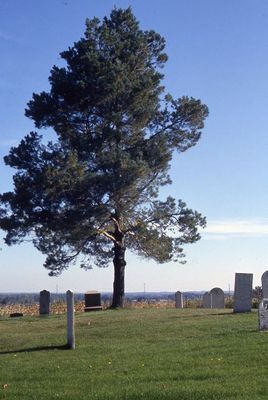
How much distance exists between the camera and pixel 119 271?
3155cm

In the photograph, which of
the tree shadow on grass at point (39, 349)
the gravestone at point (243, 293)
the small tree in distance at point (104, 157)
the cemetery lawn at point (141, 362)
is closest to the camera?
the cemetery lawn at point (141, 362)

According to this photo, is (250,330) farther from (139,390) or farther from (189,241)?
(189,241)

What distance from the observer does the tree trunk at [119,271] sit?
31.5 m

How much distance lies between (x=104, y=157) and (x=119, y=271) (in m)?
5.50

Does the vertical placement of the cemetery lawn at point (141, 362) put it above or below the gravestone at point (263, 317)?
below

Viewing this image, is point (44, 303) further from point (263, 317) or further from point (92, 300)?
point (263, 317)

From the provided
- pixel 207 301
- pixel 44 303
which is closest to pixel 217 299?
pixel 207 301

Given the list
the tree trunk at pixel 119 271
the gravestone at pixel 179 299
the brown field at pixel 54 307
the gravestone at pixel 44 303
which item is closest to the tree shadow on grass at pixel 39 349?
the gravestone at pixel 44 303

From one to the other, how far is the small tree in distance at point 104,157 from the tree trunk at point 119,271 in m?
0.05

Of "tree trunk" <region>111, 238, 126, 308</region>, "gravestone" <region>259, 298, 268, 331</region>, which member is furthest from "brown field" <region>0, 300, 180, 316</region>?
"gravestone" <region>259, 298, 268, 331</region>

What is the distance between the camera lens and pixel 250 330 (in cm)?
1684

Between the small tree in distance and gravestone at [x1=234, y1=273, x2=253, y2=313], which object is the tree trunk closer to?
the small tree in distance

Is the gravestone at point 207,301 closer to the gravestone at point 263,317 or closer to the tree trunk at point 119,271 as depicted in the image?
the tree trunk at point 119,271

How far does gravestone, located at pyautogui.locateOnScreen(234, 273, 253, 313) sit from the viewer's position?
23.5 meters
